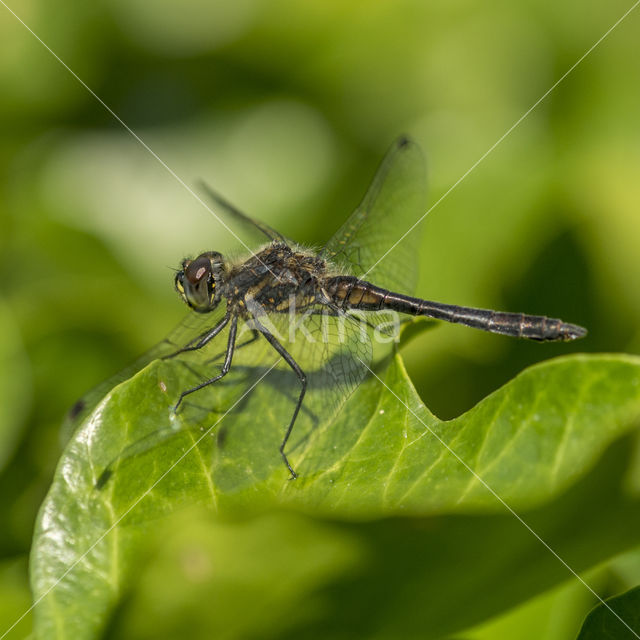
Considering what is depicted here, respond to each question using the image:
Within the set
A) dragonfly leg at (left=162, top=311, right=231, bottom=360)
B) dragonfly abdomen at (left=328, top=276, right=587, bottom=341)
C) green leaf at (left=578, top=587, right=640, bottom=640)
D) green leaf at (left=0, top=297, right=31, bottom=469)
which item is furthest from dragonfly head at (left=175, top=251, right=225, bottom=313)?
green leaf at (left=578, top=587, right=640, bottom=640)

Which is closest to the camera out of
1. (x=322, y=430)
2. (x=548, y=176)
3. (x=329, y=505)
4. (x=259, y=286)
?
(x=329, y=505)

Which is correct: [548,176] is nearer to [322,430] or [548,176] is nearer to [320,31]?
[320,31]

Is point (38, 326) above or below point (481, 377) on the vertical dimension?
above

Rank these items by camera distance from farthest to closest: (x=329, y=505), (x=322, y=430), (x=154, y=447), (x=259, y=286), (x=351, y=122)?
(x=351, y=122)
(x=259, y=286)
(x=322, y=430)
(x=154, y=447)
(x=329, y=505)

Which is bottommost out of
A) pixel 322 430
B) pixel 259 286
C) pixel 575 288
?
pixel 575 288

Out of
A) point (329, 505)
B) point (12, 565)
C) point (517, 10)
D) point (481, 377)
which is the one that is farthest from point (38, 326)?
point (517, 10)

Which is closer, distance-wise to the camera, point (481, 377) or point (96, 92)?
point (481, 377)
